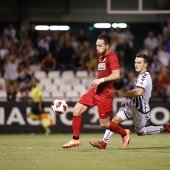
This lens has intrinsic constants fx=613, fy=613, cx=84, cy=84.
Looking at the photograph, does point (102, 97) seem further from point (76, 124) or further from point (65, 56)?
point (65, 56)

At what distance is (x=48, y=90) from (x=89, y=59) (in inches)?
86.1

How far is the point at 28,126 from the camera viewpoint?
67.8ft

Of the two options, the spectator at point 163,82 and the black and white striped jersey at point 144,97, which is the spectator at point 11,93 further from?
the black and white striped jersey at point 144,97

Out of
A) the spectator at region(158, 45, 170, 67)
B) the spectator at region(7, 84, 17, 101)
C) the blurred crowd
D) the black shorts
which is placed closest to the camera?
the black shorts

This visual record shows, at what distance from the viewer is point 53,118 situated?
2075cm

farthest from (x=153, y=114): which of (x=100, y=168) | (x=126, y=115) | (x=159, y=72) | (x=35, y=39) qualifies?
(x=100, y=168)

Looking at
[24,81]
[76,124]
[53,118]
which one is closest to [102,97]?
[76,124]

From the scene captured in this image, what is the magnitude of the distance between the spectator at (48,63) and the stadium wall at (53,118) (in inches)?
128

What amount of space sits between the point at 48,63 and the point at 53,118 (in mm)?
3658

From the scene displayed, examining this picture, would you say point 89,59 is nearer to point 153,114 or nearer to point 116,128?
point 153,114

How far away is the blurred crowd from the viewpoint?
2256 cm

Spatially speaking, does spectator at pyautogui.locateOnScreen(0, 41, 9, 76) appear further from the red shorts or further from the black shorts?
the red shorts

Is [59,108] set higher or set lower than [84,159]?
higher

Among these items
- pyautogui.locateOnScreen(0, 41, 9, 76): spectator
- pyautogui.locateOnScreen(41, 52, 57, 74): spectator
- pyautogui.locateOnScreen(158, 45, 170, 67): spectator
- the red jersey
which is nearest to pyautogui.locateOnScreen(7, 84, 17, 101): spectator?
pyautogui.locateOnScreen(0, 41, 9, 76): spectator
